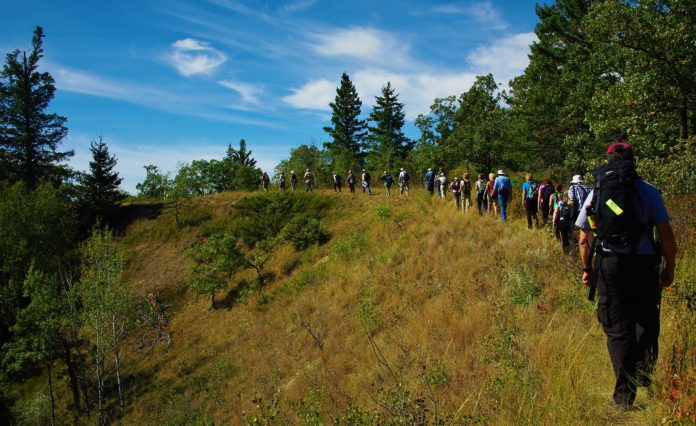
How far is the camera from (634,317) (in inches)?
114

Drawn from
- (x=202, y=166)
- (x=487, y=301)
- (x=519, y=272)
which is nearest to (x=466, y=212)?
(x=519, y=272)

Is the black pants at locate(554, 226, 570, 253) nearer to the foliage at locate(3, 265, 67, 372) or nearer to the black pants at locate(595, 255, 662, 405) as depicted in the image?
the black pants at locate(595, 255, 662, 405)

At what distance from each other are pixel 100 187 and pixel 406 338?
34836 millimetres

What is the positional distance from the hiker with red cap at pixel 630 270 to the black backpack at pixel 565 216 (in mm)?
6076

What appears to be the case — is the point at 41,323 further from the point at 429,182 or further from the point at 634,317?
the point at 634,317

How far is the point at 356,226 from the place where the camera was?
22047mm

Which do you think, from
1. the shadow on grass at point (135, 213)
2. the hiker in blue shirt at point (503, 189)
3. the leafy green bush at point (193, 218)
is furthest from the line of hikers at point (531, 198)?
the shadow on grass at point (135, 213)

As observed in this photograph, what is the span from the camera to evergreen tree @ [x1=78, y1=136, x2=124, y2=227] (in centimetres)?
3256

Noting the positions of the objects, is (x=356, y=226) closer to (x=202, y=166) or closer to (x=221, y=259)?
(x=221, y=259)

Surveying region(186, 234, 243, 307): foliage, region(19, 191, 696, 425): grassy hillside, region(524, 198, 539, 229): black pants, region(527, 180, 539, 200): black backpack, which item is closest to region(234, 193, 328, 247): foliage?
region(19, 191, 696, 425): grassy hillside

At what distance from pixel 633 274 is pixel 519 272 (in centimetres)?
536

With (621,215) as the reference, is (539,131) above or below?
above

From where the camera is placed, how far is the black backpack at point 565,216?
852cm

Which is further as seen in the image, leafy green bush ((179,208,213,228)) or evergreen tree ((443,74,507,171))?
leafy green bush ((179,208,213,228))
